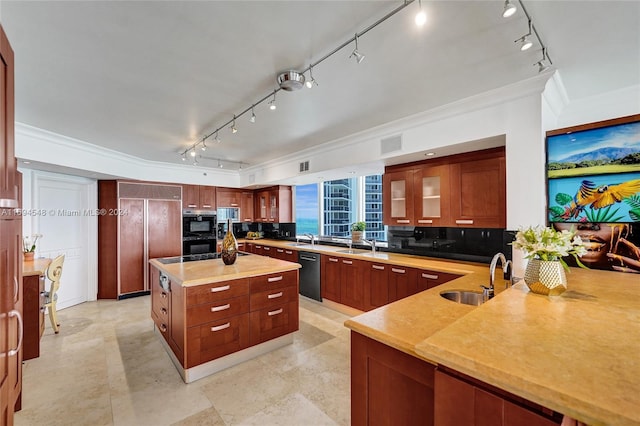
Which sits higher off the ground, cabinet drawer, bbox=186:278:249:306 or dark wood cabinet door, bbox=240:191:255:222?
dark wood cabinet door, bbox=240:191:255:222

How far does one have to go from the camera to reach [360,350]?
1438mm

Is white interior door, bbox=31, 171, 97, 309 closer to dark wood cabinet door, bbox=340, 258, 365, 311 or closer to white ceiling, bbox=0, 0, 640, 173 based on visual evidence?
white ceiling, bbox=0, 0, 640, 173

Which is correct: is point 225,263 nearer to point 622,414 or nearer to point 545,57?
point 622,414

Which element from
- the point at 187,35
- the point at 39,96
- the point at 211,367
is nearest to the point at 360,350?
the point at 211,367

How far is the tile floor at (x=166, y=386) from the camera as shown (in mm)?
2027

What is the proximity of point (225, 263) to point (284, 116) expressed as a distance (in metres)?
1.74

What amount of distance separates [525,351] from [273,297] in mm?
2344

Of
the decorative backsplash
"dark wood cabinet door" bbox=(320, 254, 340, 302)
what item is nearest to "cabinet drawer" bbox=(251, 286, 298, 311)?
"dark wood cabinet door" bbox=(320, 254, 340, 302)

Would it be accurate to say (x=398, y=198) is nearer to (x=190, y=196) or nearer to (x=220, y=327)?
(x=220, y=327)

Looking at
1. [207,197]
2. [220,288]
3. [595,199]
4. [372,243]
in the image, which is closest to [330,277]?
[372,243]

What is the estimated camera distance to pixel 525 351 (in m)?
0.97

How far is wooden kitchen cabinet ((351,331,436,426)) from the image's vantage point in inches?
48.2

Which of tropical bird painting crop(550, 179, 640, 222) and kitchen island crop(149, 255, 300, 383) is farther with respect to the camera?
kitchen island crop(149, 255, 300, 383)

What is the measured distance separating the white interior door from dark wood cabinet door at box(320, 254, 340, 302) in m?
4.05
